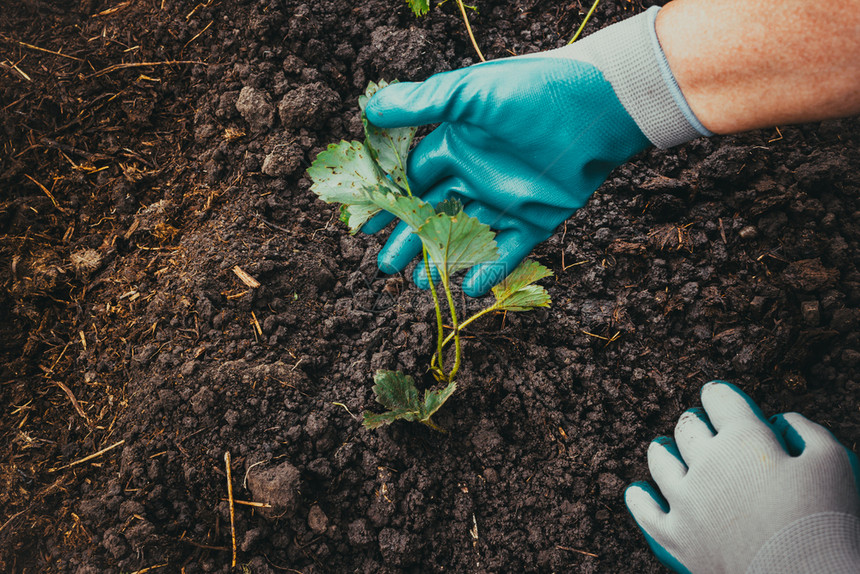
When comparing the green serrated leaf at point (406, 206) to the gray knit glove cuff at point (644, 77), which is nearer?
the green serrated leaf at point (406, 206)

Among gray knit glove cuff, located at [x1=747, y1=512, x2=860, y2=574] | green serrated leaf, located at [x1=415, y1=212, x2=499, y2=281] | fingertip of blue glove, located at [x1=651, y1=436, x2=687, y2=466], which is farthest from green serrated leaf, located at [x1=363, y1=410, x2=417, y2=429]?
gray knit glove cuff, located at [x1=747, y1=512, x2=860, y2=574]

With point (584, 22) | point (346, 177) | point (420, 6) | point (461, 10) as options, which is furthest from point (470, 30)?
point (346, 177)

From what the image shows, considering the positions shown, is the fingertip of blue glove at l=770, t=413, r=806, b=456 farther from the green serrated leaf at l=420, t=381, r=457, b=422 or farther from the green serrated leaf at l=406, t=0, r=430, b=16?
the green serrated leaf at l=406, t=0, r=430, b=16

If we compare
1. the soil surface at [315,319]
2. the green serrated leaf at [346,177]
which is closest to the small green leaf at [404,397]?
the soil surface at [315,319]

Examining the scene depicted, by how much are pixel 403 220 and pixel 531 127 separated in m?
0.61

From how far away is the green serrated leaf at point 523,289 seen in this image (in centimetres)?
151

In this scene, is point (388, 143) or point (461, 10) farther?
point (461, 10)

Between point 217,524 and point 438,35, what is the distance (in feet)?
6.29

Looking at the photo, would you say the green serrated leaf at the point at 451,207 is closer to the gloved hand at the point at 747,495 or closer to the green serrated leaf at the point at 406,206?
the green serrated leaf at the point at 406,206

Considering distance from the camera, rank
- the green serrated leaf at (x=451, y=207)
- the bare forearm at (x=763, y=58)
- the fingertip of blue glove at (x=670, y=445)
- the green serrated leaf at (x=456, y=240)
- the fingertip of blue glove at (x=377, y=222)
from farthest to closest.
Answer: the fingertip of blue glove at (x=377, y=222)
the fingertip of blue glove at (x=670, y=445)
the green serrated leaf at (x=451, y=207)
the bare forearm at (x=763, y=58)
the green serrated leaf at (x=456, y=240)

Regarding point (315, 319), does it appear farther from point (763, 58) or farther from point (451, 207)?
point (763, 58)

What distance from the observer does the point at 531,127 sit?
1644mm

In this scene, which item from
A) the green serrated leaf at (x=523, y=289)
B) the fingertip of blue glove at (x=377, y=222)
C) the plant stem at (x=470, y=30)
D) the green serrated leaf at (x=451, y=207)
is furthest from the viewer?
the plant stem at (x=470, y=30)

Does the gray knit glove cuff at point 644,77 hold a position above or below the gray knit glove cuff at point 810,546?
above
